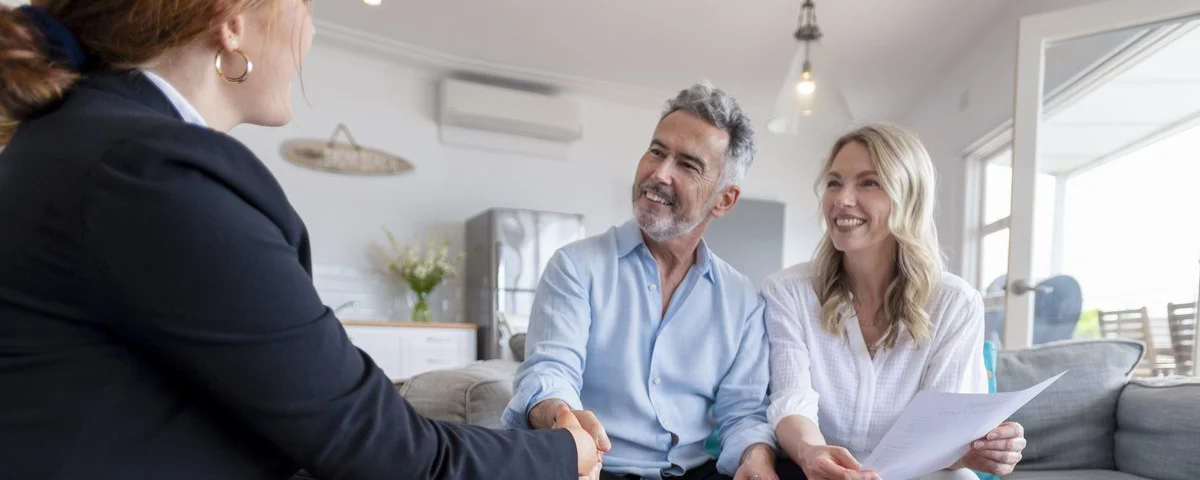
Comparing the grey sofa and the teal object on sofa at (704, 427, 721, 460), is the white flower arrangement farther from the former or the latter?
the teal object on sofa at (704, 427, 721, 460)

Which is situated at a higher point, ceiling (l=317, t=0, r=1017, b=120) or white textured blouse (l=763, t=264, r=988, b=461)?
ceiling (l=317, t=0, r=1017, b=120)

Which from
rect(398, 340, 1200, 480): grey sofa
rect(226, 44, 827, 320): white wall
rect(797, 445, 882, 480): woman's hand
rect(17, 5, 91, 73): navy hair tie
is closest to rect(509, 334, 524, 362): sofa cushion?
rect(398, 340, 1200, 480): grey sofa

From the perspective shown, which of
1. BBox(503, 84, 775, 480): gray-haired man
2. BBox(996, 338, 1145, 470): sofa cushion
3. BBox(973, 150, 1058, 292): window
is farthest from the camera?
BBox(973, 150, 1058, 292): window

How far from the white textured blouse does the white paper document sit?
26 cm

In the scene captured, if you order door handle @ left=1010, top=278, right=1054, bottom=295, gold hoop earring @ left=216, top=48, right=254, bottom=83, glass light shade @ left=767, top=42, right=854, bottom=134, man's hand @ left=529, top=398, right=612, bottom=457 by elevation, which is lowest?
man's hand @ left=529, top=398, right=612, bottom=457

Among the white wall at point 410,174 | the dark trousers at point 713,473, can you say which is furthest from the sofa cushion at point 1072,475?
the white wall at point 410,174

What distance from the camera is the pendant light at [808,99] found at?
10.9 ft

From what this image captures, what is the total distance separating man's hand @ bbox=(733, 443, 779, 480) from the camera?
1248 mm

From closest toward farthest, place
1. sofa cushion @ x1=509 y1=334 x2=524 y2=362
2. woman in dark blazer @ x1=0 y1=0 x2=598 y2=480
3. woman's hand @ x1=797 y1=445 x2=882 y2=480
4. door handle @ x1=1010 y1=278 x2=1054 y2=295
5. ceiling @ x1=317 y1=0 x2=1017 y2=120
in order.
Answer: woman in dark blazer @ x1=0 y1=0 x2=598 y2=480 < woman's hand @ x1=797 y1=445 x2=882 y2=480 < sofa cushion @ x1=509 y1=334 x2=524 y2=362 < door handle @ x1=1010 y1=278 x2=1054 y2=295 < ceiling @ x1=317 y1=0 x2=1017 y2=120

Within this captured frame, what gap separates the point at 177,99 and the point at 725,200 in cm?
117

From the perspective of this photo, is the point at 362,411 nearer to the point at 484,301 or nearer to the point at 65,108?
the point at 65,108

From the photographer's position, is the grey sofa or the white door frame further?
the white door frame

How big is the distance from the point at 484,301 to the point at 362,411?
13.4 feet

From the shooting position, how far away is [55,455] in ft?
1.85
